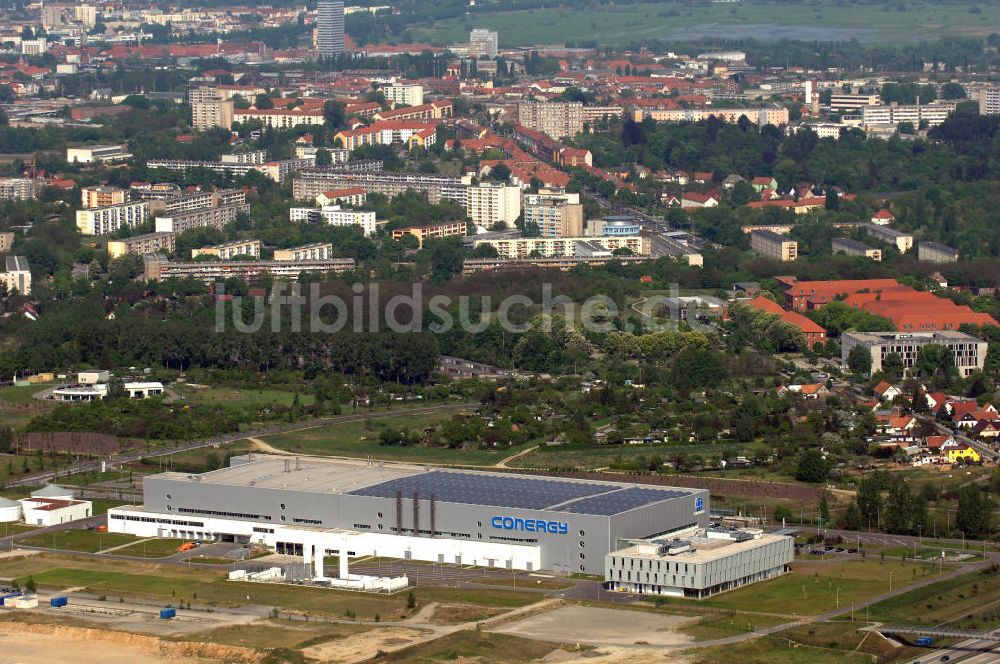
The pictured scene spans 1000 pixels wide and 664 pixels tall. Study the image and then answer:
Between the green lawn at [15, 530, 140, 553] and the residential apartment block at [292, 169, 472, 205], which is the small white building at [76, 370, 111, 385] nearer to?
the green lawn at [15, 530, 140, 553]

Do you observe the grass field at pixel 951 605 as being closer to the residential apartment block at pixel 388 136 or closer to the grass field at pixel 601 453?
the grass field at pixel 601 453

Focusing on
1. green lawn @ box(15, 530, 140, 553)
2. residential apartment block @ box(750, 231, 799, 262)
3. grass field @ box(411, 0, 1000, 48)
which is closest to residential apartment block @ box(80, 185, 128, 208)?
residential apartment block @ box(750, 231, 799, 262)

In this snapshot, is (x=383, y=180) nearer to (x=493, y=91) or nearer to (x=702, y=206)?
(x=702, y=206)

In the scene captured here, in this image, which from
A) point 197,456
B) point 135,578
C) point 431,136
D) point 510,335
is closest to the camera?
point 135,578

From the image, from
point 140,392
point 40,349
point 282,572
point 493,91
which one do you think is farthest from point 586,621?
point 493,91

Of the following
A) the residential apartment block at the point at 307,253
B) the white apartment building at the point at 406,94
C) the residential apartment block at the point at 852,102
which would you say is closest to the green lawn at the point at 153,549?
the residential apartment block at the point at 307,253

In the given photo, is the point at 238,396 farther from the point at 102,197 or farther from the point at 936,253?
the point at 102,197

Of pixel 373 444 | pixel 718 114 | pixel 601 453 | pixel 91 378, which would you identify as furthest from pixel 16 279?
pixel 718 114

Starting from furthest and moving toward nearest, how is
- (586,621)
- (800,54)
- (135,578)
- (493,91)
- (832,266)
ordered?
(800,54)
(493,91)
(832,266)
(135,578)
(586,621)
